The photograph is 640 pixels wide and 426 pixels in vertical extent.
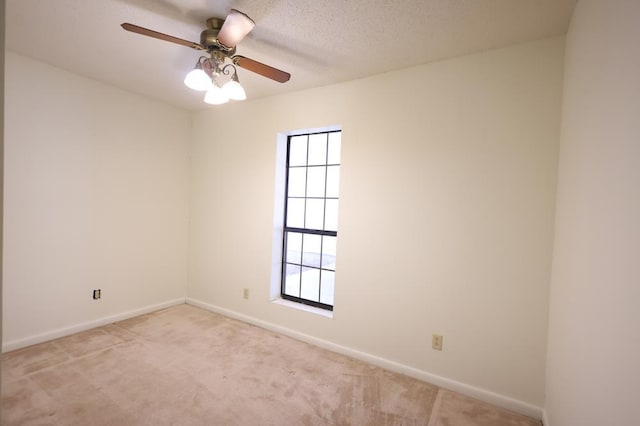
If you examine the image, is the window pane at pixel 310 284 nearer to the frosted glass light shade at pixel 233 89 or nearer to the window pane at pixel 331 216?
the window pane at pixel 331 216

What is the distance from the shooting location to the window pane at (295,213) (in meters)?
3.42

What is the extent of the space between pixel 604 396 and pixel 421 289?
4.55 ft

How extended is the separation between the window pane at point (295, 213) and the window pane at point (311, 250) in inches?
6.7

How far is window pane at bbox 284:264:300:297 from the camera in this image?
3430 millimetres

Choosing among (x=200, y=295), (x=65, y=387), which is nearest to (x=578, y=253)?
(x=65, y=387)

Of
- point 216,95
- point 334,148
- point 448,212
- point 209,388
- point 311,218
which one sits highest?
point 216,95

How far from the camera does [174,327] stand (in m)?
3.31

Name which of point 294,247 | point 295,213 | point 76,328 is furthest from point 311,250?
point 76,328

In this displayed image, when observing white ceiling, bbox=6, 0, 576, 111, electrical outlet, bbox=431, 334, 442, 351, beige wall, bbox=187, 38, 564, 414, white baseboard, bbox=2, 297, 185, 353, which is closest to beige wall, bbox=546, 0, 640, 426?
beige wall, bbox=187, 38, 564, 414

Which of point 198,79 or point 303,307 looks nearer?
point 198,79

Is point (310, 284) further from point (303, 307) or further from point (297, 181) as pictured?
point (297, 181)

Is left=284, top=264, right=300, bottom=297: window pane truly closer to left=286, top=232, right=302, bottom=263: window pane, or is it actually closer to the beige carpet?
left=286, top=232, right=302, bottom=263: window pane

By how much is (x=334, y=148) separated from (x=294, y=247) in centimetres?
115

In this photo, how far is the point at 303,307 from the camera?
3230 mm
